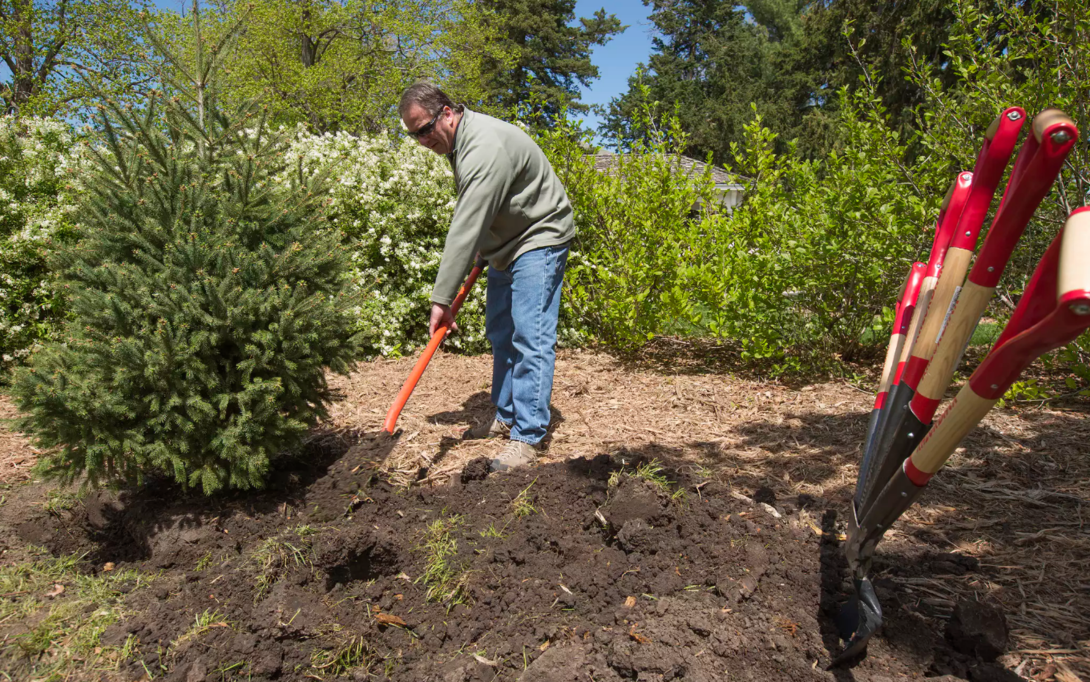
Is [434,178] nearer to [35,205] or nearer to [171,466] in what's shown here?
[35,205]

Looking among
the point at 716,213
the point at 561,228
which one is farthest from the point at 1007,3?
the point at 561,228

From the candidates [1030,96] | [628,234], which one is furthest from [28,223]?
[1030,96]

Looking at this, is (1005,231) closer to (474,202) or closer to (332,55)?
(474,202)

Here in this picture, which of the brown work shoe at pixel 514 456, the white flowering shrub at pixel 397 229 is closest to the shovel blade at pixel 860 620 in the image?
the brown work shoe at pixel 514 456

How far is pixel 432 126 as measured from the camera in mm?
3363

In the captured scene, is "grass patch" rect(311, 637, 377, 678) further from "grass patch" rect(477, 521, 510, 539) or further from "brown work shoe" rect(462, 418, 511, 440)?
"brown work shoe" rect(462, 418, 511, 440)

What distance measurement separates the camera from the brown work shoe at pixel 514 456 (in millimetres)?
3371

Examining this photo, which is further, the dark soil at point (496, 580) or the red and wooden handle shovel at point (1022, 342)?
the dark soil at point (496, 580)

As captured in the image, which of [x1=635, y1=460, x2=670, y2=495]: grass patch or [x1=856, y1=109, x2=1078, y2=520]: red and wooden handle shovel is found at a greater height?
[x1=856, y1=109, x2=1078, y2=520]: red and wooden handle shovel

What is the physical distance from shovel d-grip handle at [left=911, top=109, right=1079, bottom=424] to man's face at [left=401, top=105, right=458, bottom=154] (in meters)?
2.65

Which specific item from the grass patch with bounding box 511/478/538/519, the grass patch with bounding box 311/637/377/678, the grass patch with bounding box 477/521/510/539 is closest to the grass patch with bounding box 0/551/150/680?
the grass patch with bounding box 311/637/377/678

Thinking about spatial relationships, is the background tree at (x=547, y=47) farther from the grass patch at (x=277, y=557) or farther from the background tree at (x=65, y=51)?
the grass patch at (x=277, y=557)

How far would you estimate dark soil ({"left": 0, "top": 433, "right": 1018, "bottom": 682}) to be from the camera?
194 cm

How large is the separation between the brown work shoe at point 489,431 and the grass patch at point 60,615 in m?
1.92
